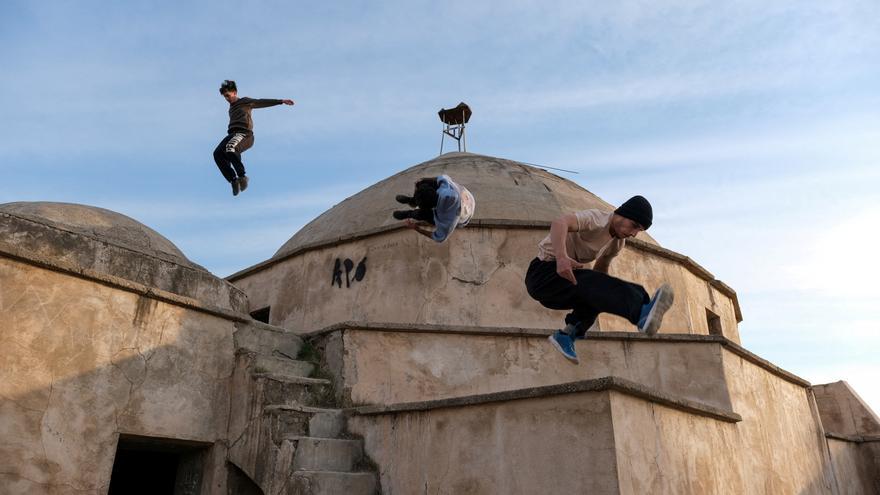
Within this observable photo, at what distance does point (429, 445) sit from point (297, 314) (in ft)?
17.1

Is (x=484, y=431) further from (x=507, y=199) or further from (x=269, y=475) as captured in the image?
(x=507, y=199)

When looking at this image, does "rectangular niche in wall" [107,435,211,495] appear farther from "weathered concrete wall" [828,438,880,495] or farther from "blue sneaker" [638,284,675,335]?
"weathered concrete wall" [828,438,880,495]

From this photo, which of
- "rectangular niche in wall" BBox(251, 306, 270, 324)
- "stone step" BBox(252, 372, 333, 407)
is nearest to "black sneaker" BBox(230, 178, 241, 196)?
"stone step" BBox(252, 372, 333, 407)

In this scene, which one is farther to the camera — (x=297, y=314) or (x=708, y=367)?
(x=297, y=314)

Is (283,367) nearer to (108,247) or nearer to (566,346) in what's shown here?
(108,247)

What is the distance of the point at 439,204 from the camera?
17.8 ft

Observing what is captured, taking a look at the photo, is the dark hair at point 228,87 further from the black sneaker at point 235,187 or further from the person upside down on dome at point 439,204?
the person upside down on dome at point 439,204

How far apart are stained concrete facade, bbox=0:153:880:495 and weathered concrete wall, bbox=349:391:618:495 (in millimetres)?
16

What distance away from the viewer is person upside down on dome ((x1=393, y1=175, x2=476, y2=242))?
5.45 meters

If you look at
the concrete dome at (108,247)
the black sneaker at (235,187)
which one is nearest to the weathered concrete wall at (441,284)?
the concrete dome at (108,247)

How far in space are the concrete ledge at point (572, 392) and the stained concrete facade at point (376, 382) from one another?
0.06 feet

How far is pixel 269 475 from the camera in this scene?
5980 millimetres

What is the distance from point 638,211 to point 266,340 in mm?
4494

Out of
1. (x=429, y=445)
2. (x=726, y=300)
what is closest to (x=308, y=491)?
(x=429, y=445)
